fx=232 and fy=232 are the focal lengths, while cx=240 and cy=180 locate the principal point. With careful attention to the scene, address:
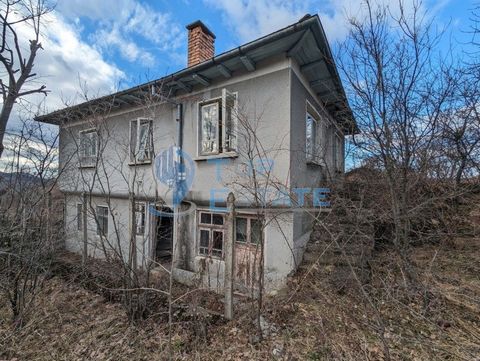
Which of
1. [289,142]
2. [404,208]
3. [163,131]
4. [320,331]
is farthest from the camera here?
[163,131]

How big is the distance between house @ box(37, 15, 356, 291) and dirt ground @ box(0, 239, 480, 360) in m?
0.93

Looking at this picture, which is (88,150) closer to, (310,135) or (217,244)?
(217,244)

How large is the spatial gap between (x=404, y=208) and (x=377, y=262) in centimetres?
181

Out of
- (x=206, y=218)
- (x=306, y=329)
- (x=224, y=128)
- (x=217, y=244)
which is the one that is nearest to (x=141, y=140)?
(x=224, y=128)

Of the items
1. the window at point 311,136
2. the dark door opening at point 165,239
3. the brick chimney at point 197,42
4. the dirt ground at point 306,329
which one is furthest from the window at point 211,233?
the brick chimney at point 197,42

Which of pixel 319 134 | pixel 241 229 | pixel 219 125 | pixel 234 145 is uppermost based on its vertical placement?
pixel 319 134

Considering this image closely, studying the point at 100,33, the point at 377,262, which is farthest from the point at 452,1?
the point at 100,33

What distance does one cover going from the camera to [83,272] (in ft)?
21.7

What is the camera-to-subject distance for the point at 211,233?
6.89 meters

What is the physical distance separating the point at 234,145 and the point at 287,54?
2.51m

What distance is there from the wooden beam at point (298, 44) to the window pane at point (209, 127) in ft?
7.79

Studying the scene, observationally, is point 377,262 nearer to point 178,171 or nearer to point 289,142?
point 289,142

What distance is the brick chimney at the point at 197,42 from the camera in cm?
754

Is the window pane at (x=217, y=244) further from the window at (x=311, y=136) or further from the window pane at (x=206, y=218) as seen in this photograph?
the window at (x=311, y=136)
